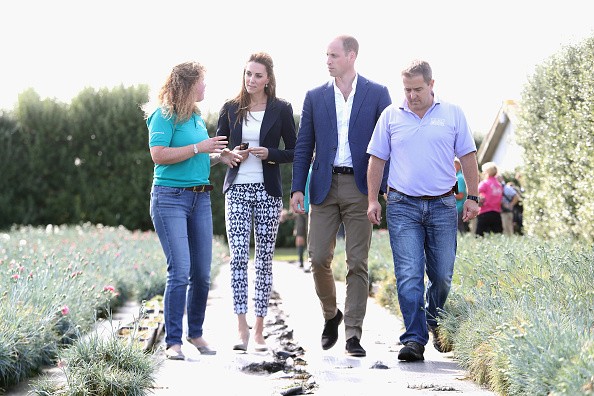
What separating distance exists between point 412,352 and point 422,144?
4.56ft

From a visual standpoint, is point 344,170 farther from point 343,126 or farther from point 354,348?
point 354,348

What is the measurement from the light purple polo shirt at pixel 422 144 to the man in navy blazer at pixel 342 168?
0.31 meters

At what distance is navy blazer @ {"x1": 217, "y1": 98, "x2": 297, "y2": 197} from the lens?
693cm

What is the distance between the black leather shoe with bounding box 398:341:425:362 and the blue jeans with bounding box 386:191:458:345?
4 cm

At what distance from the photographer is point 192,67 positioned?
6.62 metres

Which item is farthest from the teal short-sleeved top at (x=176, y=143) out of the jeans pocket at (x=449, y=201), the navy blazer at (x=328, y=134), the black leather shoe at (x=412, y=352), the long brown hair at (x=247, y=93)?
the black leather shoe at (x=412, y=352)

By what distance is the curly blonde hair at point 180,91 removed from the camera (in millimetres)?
6578

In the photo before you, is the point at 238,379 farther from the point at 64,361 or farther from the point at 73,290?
the point at 73,290

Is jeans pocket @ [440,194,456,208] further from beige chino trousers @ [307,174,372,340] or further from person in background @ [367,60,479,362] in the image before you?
beige chino trousers @ [307,174,372,340]

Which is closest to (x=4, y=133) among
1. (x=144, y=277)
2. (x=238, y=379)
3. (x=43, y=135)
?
(x=43, y=135)

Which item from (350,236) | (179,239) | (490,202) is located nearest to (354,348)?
(350,236)

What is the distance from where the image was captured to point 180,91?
259 inches

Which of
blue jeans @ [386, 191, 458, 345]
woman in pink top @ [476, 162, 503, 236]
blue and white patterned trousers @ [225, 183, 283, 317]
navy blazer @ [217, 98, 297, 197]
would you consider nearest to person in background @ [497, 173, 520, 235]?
woman in pink top @ [476, 162, 503, 236]

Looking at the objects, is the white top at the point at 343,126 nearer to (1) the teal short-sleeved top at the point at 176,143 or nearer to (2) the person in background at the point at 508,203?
(1) the teal short-sleeved top at the point at 176,143
